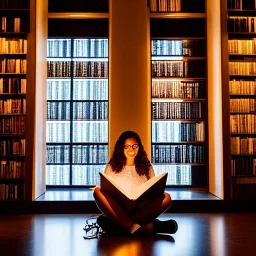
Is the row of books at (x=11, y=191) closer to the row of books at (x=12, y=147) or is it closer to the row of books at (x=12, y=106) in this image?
the row of books at (x=12, y=147)

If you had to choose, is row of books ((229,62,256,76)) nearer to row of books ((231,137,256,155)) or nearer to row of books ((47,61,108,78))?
row of books ((231,137,256,155))

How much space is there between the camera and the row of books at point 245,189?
4848mm

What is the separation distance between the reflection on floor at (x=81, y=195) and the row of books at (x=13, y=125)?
860mm

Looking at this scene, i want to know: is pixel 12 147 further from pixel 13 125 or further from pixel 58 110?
pixel 58 110

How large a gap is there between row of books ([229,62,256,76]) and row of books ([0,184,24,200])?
2.95 metres

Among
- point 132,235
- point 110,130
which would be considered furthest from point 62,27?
point 132,235

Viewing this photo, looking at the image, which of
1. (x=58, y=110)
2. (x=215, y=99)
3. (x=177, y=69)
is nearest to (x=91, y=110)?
(x=58, y=110)

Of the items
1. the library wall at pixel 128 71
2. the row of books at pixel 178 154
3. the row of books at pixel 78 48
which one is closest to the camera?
the library wall at pixel 128 71

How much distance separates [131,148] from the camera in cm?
353

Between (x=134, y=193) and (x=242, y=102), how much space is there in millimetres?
2370

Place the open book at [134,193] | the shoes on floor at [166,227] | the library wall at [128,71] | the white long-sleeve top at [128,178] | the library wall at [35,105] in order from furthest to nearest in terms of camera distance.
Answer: the library wall at [128,71]
the library wall at [35,105]
the white long-sleeve top at [128,178]
the shoes on floor at [166,227]
the open book at [134,193]

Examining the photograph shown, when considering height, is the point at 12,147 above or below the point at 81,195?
above

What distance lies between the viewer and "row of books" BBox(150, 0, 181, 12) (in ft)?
19.0

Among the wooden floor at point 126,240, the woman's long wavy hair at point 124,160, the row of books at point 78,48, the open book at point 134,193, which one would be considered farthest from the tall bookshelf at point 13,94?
the open book at point 134,193
